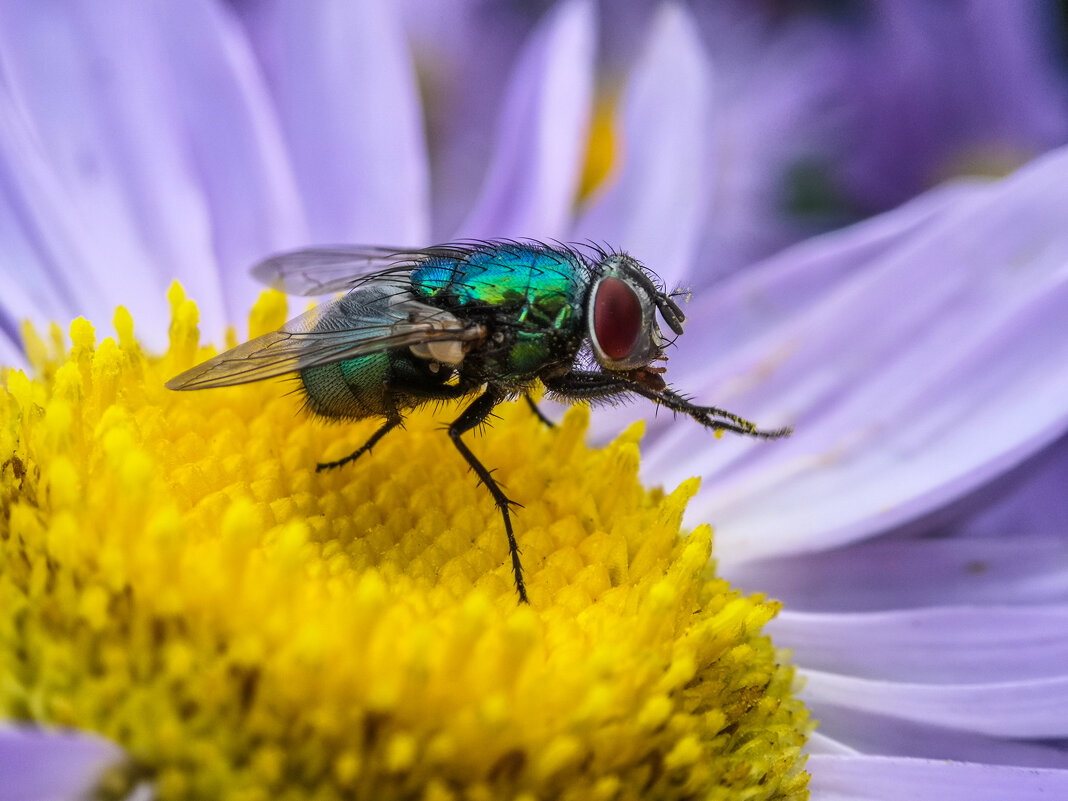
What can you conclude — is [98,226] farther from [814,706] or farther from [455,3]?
[455,3]

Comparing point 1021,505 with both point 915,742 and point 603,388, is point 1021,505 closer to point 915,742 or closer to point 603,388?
point 915,742

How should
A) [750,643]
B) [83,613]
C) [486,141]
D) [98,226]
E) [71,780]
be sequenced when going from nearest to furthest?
[71,780]
[83,613]
[750,643]
[98,226]
[486,141]

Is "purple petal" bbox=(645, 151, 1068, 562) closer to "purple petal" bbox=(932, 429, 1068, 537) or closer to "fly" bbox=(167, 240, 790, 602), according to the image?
"purple petal" bbox=(932, 429, 1068, 537)

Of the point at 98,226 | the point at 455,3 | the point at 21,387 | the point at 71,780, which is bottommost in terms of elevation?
the point at 71,780

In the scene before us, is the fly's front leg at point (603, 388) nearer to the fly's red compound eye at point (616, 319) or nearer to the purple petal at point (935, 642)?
the fly's red compound eye at point (616, 319)

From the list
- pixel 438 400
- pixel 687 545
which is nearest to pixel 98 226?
pixel 438 400

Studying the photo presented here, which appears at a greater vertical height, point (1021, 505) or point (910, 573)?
point (1021, 505)

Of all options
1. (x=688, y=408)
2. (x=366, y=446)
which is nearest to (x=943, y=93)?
(x=688, y=408)
